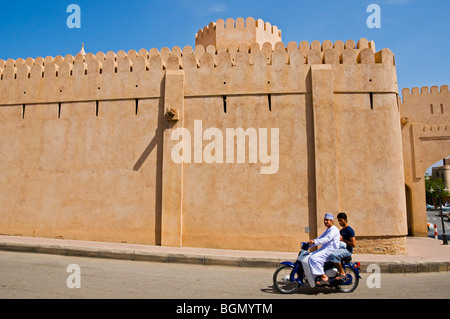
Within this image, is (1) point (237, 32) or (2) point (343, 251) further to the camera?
(1) point (237, 32)

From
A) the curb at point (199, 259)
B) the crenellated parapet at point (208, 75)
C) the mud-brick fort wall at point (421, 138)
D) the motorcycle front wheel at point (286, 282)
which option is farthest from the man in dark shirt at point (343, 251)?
the mud-brick fort wall at point (421, 138)

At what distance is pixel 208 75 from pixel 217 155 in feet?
7.52

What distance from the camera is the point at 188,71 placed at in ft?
33.8

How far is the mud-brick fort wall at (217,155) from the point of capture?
31.2ft

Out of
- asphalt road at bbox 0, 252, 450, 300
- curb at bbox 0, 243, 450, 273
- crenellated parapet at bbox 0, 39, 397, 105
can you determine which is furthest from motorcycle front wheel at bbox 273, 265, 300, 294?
crenellated parapet at bbox 0, 39, 397, 105

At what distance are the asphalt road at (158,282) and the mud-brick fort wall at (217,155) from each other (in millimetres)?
2049

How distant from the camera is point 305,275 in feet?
19.1

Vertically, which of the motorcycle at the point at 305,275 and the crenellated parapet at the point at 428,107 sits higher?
the crenellated parapet at the point at 428,107

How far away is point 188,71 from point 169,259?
17.1ft

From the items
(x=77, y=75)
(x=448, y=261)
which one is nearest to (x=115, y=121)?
(x=77, y=75)

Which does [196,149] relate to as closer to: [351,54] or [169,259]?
[169,259]

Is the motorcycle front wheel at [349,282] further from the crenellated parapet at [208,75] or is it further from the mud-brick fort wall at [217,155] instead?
the crenellated parapet at [208,75]

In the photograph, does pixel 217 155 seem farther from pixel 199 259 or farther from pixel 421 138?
pixel 421 138

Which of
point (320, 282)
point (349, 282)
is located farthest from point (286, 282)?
point (349, 282)
